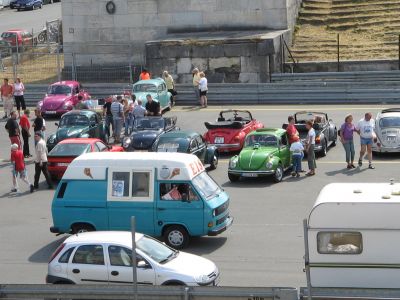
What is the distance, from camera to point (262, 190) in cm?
2636

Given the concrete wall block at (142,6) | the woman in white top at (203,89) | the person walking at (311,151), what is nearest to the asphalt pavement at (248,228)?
the person walking at (311,151)

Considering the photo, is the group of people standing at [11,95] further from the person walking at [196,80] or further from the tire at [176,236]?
the tire at [176,236]

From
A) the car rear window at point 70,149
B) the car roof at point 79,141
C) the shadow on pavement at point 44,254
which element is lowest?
the shadow on pavement at point 44,254

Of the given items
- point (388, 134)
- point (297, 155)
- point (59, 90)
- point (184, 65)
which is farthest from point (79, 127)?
point (184, 65)

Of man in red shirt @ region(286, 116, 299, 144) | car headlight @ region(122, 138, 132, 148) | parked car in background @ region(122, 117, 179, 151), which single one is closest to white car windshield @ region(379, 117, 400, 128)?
man in red shirt @ region(286, 116, 299, 144)

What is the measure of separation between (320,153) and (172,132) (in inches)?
174

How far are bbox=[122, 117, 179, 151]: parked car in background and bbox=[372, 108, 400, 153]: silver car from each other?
6305mm

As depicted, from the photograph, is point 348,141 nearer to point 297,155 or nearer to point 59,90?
point 297,155

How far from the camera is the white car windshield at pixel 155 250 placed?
1770 cm

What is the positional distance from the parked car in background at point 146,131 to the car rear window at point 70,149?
232cm

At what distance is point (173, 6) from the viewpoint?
152 ft

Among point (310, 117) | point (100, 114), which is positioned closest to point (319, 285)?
point (310, 117)

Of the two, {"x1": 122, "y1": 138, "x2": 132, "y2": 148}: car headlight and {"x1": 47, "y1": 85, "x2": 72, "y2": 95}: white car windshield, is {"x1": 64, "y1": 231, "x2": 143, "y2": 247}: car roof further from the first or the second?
{"x1": 47, "y1": 85, "x2": 72, "y2": 95}: white car windshield

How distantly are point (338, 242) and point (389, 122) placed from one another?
13.6 m
